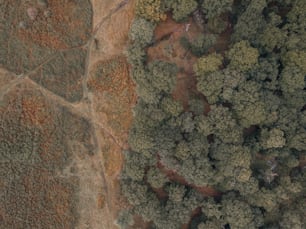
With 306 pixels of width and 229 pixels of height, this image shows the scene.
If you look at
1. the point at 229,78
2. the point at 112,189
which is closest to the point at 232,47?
the point at 229,78

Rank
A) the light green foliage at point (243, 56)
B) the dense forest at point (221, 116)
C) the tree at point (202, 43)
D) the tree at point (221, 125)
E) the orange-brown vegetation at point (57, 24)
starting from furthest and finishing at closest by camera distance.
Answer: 1. the orange-brown vegetation at point (57, 24)
2. the tree at point (202, 43)
3. the tree at point (221, 125)
4. the dense forest at point (221, 116)
5. the light green foliage at point (243, 56)

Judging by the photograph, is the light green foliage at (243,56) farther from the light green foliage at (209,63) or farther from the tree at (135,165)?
the tree at (135,165)

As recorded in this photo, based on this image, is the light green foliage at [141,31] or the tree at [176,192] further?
the tree at [176,192]

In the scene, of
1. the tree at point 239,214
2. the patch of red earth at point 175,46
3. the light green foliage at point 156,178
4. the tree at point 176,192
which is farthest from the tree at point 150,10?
the tree at point 239,214

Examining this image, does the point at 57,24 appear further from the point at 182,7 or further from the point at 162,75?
the point at 182,7

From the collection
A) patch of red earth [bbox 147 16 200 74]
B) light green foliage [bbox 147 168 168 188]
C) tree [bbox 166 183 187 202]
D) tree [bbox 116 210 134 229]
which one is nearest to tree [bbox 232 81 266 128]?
patch of red earth [bbox 147 16 200 74]

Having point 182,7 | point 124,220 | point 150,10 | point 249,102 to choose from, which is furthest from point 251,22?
point 124,220

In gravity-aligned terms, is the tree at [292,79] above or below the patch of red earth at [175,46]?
above

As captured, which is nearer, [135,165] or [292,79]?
[292,79]
